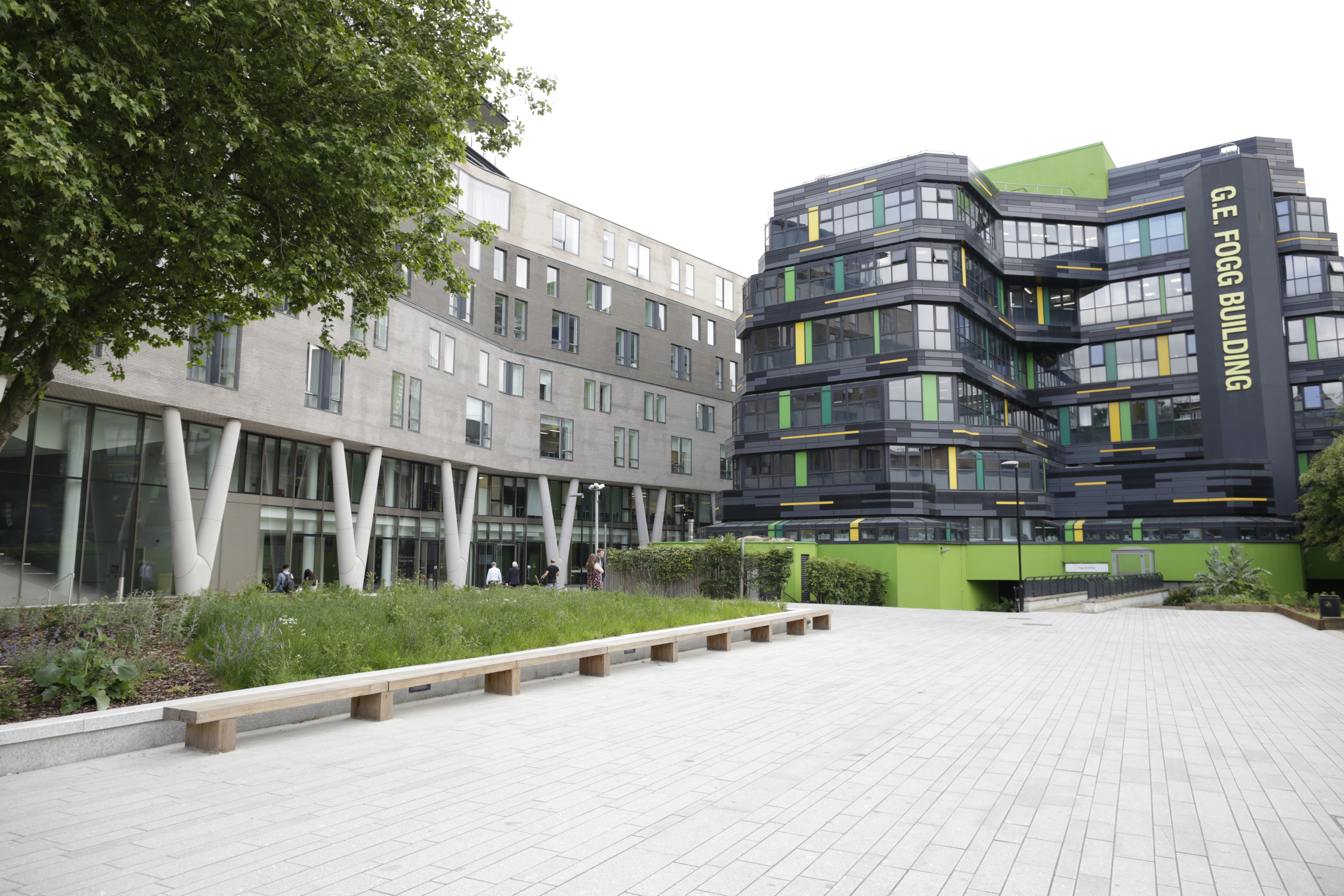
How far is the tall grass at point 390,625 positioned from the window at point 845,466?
1082 inches

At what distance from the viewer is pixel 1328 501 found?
36469 mm

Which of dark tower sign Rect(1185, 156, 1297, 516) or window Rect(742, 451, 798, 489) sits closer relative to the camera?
dark tower sign Rect(1185, 156, 1297, 516)

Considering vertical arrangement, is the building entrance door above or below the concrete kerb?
above

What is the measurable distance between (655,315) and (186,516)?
33501mm

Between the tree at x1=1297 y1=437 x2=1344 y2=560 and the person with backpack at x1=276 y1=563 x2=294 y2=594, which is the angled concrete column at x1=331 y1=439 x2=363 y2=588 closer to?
the person with backpack at x1=276 y1=563 x2=294 y2=594

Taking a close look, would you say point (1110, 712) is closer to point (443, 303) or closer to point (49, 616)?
point (49, 616)

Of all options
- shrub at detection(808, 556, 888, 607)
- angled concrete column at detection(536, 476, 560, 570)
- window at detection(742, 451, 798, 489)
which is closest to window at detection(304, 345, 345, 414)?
angled concrete column at detection(536, 476, 560, 570)

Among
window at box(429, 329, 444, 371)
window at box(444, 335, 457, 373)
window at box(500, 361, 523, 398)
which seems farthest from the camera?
window at box(500, 361, 523, 398)

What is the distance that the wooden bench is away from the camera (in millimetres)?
7133

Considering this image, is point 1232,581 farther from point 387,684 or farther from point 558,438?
point 387,684

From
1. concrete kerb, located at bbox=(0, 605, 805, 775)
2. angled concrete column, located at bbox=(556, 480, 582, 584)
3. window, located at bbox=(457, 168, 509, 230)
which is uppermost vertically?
window, located at bbox=(457, 168, 509, 230)

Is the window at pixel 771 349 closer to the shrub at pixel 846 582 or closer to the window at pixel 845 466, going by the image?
the window at pixel 845 466

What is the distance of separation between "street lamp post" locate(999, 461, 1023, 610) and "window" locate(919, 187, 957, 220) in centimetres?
1337

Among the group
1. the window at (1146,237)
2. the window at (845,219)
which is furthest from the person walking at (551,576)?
the window at (1146,237)
